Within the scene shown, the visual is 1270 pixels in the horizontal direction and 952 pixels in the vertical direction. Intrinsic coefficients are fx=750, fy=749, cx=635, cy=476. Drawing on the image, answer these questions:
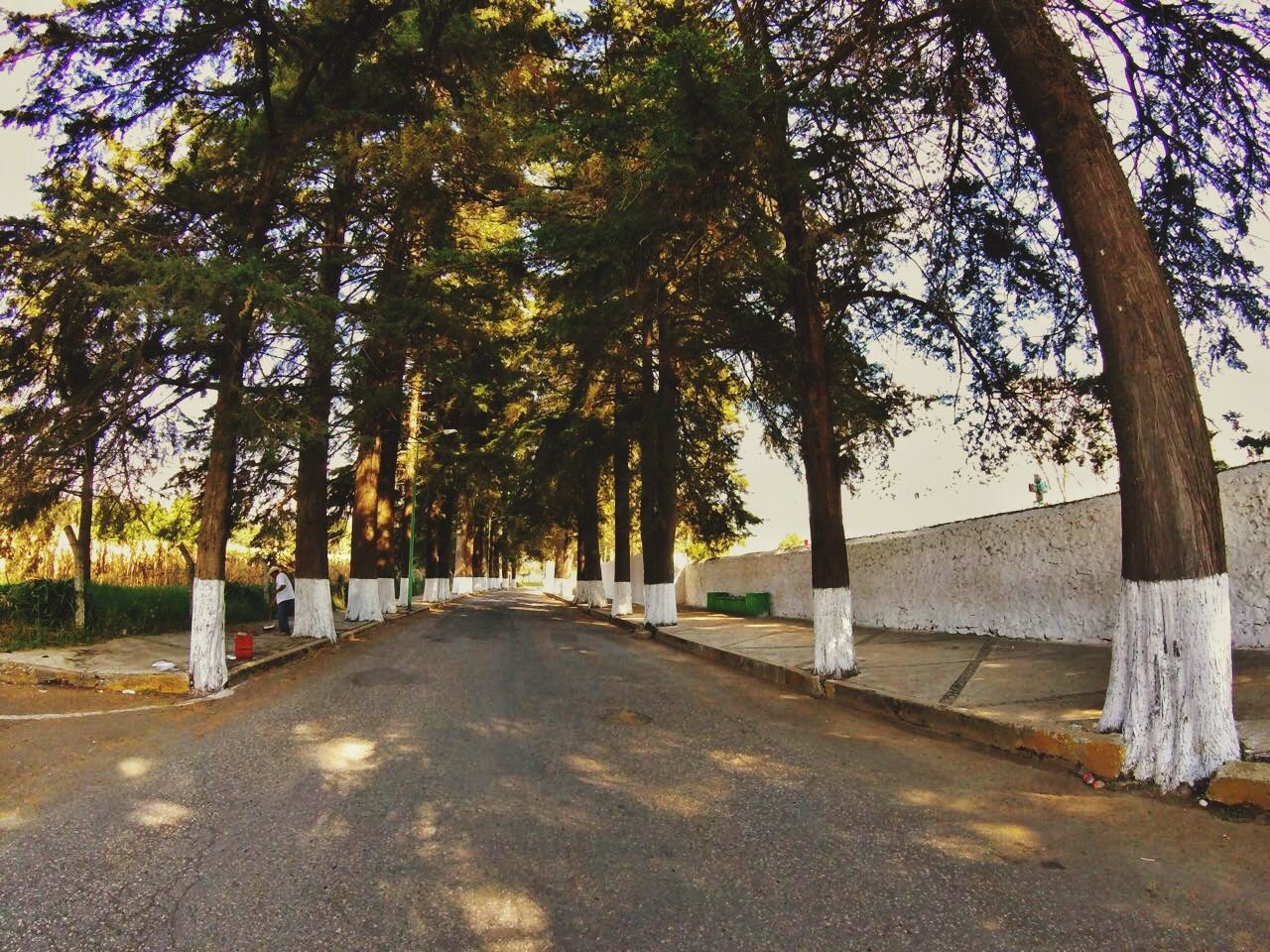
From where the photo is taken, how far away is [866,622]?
15836 mm

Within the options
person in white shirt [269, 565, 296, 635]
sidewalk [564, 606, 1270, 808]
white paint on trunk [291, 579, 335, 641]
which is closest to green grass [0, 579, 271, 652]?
person in white shirt [269, 565, 296, 635]

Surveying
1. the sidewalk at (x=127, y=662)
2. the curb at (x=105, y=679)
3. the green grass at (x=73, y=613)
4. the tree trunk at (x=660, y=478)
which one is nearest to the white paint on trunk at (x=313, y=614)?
the sidewalk at (x=127, y=662)

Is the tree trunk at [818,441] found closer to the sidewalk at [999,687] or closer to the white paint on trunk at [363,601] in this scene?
the sidewalk at [999,687]

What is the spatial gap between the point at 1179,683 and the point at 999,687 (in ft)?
9.23

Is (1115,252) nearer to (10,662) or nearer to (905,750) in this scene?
(905,750)

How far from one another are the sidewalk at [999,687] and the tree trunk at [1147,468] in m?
0.30

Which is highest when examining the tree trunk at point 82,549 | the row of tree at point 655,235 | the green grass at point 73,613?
the row of tree at point 655,235

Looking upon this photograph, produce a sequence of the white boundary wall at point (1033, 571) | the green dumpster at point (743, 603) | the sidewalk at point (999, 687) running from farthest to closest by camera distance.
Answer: the green dumpster at point (743, 603) → the white boundary wall at point (1033, 571) → the sidewalk at point (999, 687)

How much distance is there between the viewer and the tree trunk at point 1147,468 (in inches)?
195

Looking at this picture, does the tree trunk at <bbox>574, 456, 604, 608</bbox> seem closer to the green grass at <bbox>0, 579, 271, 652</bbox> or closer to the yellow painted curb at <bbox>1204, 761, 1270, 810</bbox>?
the green grass at <bbox>0, 579, 271, 652</bbox>

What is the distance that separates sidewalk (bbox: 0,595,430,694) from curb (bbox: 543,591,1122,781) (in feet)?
25.2

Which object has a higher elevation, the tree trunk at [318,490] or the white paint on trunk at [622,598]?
the tree trunk at [318,490]

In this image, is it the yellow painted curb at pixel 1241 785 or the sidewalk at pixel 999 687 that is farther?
the sidewalk at pixel 999 687

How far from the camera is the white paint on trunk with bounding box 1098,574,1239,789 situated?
4.86 m
